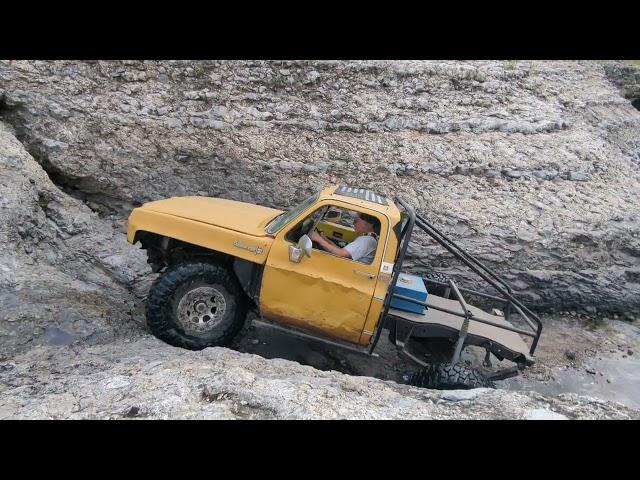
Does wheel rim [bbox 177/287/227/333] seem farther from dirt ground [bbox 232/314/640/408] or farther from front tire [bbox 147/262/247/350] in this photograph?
dirt ground [bbox 232/314/640/408]

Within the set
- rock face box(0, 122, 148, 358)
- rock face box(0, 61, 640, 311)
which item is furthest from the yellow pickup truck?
rock face box(0, 61, 640, 311)

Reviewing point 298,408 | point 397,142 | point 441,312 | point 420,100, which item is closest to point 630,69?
point 420,100

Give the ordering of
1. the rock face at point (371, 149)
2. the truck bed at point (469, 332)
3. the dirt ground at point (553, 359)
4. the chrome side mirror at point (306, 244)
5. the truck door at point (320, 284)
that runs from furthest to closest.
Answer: the rock face at point (371, 149), the dirt ground at point (553, 359), the truck bed at point (469, 332), the truck door at point (320, 284), the chrome side mirror at point (306, 244)

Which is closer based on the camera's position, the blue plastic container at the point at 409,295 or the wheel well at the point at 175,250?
the wheel well at the point at 175,250

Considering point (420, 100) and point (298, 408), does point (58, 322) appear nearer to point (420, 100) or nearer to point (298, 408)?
point (298, 408)

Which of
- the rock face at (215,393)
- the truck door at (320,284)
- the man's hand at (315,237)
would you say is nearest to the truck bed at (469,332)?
the truck door at (320,284)

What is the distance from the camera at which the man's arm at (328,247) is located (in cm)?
481

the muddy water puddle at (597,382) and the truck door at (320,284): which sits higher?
the truck door at (320,284)

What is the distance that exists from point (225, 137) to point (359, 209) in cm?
382

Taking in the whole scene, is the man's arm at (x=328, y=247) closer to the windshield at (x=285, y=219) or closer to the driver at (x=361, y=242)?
the driver at (x=361, y=242)

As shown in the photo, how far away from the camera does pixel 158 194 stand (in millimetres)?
7457

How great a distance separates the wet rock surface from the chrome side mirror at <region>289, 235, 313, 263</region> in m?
1.01

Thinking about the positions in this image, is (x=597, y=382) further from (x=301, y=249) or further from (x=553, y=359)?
(x=301, y=249)

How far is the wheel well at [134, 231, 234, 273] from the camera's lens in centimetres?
505
